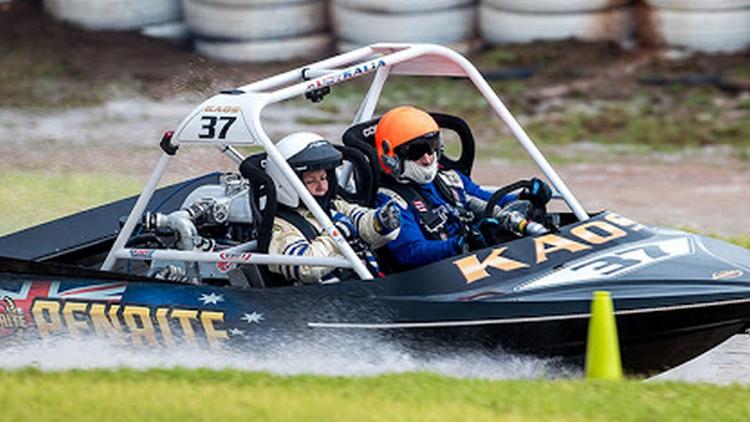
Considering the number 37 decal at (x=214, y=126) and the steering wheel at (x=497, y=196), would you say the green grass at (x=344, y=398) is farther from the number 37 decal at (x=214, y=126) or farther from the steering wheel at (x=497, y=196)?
the steering wheel at (x=497, y=196)

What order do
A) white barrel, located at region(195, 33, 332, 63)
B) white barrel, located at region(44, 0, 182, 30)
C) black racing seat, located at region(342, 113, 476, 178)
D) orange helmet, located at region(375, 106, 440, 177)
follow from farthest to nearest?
white barrel, located at region(44, 0, 182, 30) < white barrel, located at region(195, 33, 332, 63) < black racing seat, located at region(342, 113, 476, 178) < orange helmet, located at region(375, 106, 440, 177)

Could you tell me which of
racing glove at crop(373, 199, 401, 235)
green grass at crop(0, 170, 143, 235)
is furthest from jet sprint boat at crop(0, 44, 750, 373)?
green grass at crop(0, 170, 143, 235)

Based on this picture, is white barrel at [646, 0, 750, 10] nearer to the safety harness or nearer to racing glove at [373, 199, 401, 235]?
the safety harness

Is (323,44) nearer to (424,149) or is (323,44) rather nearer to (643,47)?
(643,47)

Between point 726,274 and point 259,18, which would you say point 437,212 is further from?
point 259,18

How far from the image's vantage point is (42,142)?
13.7 metres

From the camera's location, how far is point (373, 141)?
7.87 m

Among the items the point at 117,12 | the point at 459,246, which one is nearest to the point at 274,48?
the point at 117,12

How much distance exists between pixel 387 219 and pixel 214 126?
3.12 feet

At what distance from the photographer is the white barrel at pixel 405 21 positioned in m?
13.8

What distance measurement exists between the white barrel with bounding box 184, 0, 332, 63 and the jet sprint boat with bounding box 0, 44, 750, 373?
6796 millimetres

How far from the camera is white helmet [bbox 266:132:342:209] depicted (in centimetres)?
714

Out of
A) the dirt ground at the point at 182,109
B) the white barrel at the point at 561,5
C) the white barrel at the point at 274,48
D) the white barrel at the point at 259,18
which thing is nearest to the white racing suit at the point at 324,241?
the dirt ground at the point at 182,109

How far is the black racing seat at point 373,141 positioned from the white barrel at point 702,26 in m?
5.93
